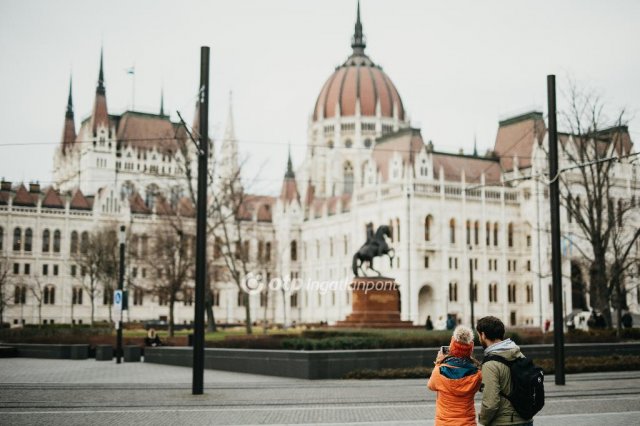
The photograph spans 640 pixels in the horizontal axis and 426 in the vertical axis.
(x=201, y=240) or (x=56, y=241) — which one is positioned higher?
(x=56, y=241)

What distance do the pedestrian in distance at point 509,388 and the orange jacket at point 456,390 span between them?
22 cm

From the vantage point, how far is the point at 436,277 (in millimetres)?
72062

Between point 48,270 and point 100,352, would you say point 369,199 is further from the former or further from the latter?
point 100,352

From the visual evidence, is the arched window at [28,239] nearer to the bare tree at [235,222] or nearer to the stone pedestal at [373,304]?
the bare tree at [235,222]

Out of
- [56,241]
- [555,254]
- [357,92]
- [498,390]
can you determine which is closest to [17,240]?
[56,241]

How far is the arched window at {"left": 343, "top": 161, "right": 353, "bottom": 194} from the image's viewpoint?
104000mm

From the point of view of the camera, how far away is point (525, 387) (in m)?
6.61

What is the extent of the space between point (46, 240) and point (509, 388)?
280 feet

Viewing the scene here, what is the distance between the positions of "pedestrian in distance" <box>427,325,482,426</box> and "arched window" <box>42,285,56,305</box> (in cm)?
8326

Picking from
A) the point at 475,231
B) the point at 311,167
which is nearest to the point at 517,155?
the point at 475,231

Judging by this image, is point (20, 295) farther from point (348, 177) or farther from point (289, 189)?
point (348, 177)

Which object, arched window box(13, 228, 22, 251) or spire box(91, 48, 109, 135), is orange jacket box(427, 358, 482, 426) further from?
spire box(91, 48, 109, 135)

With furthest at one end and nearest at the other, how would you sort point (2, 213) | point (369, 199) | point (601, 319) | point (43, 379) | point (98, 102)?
point (98, 102) < point (2, 213) < point (369, 199) < point (601, 319) < point (43, 379)

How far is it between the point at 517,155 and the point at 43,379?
66474 mm
